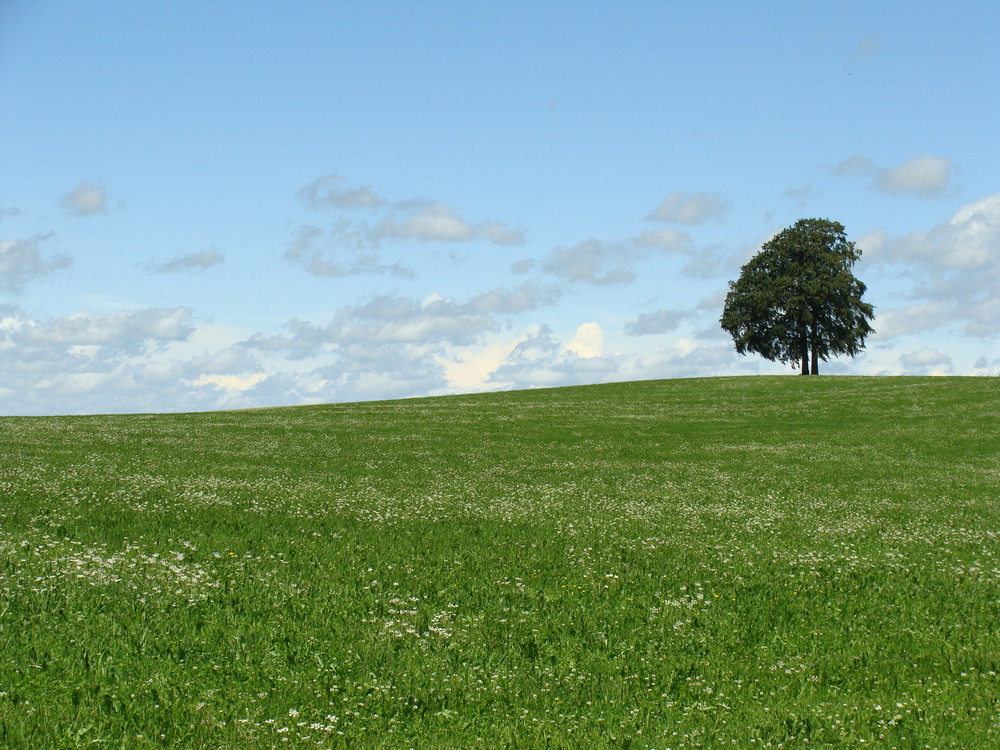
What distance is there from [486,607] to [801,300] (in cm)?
7708

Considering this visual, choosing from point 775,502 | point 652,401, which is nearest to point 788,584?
point 775,502

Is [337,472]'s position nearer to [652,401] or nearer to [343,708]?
[343,708]

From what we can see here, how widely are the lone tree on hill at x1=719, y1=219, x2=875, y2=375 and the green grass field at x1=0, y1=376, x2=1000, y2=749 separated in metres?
56.4

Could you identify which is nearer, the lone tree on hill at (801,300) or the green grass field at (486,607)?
the green grass field at (486,607)

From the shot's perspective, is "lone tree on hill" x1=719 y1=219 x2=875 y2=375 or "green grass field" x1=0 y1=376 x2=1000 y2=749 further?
"lone tree on hill" x1=719 y1=219 x2=875 y2=375

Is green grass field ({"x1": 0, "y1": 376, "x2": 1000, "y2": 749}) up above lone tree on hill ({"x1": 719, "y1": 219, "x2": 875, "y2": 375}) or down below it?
A: below

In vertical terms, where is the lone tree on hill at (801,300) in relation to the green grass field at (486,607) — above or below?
above

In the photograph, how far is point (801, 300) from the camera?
84.2m

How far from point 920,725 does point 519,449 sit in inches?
1192

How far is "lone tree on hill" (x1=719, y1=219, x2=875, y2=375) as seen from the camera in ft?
279

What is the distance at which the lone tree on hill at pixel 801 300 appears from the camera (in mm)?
85188

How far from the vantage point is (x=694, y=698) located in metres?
10.6

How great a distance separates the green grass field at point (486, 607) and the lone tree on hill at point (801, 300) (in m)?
56.4

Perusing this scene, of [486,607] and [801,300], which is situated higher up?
[801,300]
